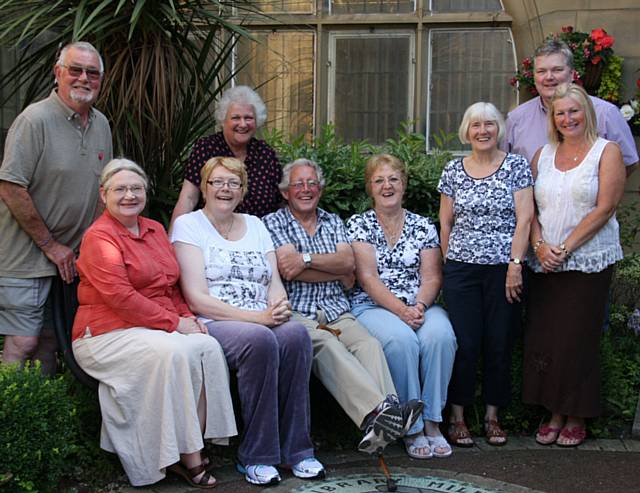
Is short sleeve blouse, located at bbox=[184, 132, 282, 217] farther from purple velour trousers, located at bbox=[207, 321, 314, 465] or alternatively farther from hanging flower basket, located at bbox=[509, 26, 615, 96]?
hanging flower basket, located at bbox=[509, 26, 615, 96]

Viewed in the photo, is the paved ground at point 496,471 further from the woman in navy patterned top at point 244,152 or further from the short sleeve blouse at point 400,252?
the woman in navy patterned top at point 244,152

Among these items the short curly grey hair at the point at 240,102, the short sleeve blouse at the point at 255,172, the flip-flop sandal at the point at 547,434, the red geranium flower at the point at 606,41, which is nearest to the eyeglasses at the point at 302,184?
the short sleeve blouse at the point at 255,172

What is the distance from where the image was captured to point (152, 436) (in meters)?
3.46

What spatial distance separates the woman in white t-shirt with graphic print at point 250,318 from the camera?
3.62m

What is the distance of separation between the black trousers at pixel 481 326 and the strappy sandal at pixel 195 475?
4.29 feet

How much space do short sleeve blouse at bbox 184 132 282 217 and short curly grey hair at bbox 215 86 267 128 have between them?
0.12 meters

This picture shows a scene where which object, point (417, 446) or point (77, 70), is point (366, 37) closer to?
point (77, 70)

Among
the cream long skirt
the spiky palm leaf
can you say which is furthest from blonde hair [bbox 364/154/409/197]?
the cream long skirt

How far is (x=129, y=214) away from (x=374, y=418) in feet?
4.48

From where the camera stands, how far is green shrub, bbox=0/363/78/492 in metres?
3.04

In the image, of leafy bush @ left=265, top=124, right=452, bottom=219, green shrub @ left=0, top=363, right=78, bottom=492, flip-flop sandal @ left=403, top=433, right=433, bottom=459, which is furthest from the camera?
leafy bush @ left=265, top=124, right=452, bottom=219

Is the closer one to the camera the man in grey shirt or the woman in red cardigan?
the woman in red cardigan

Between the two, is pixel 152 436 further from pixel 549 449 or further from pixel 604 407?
pixel 604 407

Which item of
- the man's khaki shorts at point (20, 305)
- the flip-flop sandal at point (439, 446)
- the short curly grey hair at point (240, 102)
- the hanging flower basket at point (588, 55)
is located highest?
the hanging flower basket at point (588, 55)
